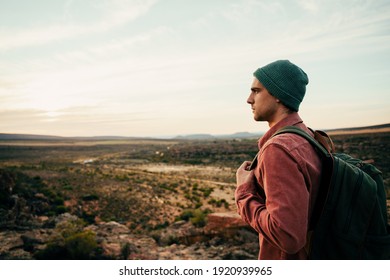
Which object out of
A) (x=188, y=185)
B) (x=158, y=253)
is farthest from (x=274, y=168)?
(x=188, y=185)

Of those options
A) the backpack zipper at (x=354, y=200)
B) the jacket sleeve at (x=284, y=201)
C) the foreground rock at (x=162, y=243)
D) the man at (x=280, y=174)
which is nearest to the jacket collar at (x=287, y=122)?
the man at (x=280, y=174)

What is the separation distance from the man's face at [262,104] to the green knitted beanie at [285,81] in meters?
0.03

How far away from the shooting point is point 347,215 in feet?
4.17

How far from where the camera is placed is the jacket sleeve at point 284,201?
44.8 inches

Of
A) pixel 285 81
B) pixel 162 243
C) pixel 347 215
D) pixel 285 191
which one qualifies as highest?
Result: pixel 285 81

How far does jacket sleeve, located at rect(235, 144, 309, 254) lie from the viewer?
1.14m

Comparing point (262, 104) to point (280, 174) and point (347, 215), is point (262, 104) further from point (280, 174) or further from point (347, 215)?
point (347, 215)

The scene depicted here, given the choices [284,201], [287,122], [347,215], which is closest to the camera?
[284,201]

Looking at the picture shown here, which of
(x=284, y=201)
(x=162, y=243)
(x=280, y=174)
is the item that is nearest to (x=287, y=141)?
(x=280, y=174)

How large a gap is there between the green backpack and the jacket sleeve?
18cm

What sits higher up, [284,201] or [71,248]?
[284,201]

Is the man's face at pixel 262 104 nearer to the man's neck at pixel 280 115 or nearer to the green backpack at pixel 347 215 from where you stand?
the man's neck at pixel 280 115

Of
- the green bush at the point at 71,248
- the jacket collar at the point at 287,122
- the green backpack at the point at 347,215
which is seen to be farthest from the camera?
the green bush at the point at 71,248

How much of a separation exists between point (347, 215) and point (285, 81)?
689mm
